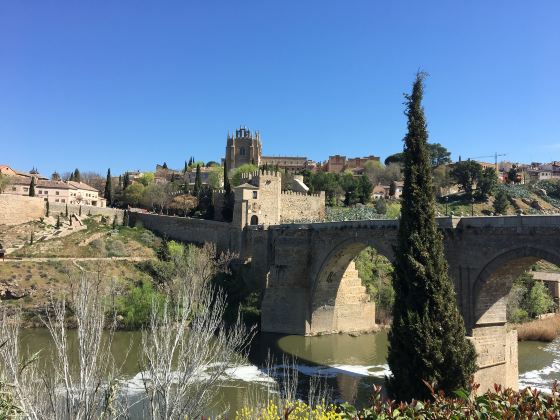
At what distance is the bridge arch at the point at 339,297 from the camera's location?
31.6m

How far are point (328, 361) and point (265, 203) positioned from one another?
1773 cm

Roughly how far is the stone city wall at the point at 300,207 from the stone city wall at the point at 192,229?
6130 mm

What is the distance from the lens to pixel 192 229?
44781 millimetres

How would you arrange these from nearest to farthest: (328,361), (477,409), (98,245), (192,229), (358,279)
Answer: (477,409) < (328,361) < (358,279) < (98,245) < (192,229)

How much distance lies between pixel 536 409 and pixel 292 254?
93.0 ft

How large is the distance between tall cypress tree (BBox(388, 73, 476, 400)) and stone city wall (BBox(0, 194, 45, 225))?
4183cm

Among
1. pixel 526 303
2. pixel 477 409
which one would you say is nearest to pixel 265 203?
pixel 526 303

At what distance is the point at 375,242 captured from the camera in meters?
26.7

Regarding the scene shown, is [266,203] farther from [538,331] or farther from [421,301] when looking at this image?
[421,301]

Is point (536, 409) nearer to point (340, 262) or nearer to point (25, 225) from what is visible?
point (340, 262)

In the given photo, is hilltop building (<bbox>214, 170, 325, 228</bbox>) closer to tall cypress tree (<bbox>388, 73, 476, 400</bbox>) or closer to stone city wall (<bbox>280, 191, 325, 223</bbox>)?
stone city wall (<bbox>280, 191, 325, 223</bbox>)

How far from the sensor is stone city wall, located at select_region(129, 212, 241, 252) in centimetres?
4028

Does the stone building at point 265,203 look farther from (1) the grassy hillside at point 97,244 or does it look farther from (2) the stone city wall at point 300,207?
(1) the grassy hillside at point 97,244

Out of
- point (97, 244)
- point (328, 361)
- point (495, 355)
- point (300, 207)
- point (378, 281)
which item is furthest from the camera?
point (300, 207)
